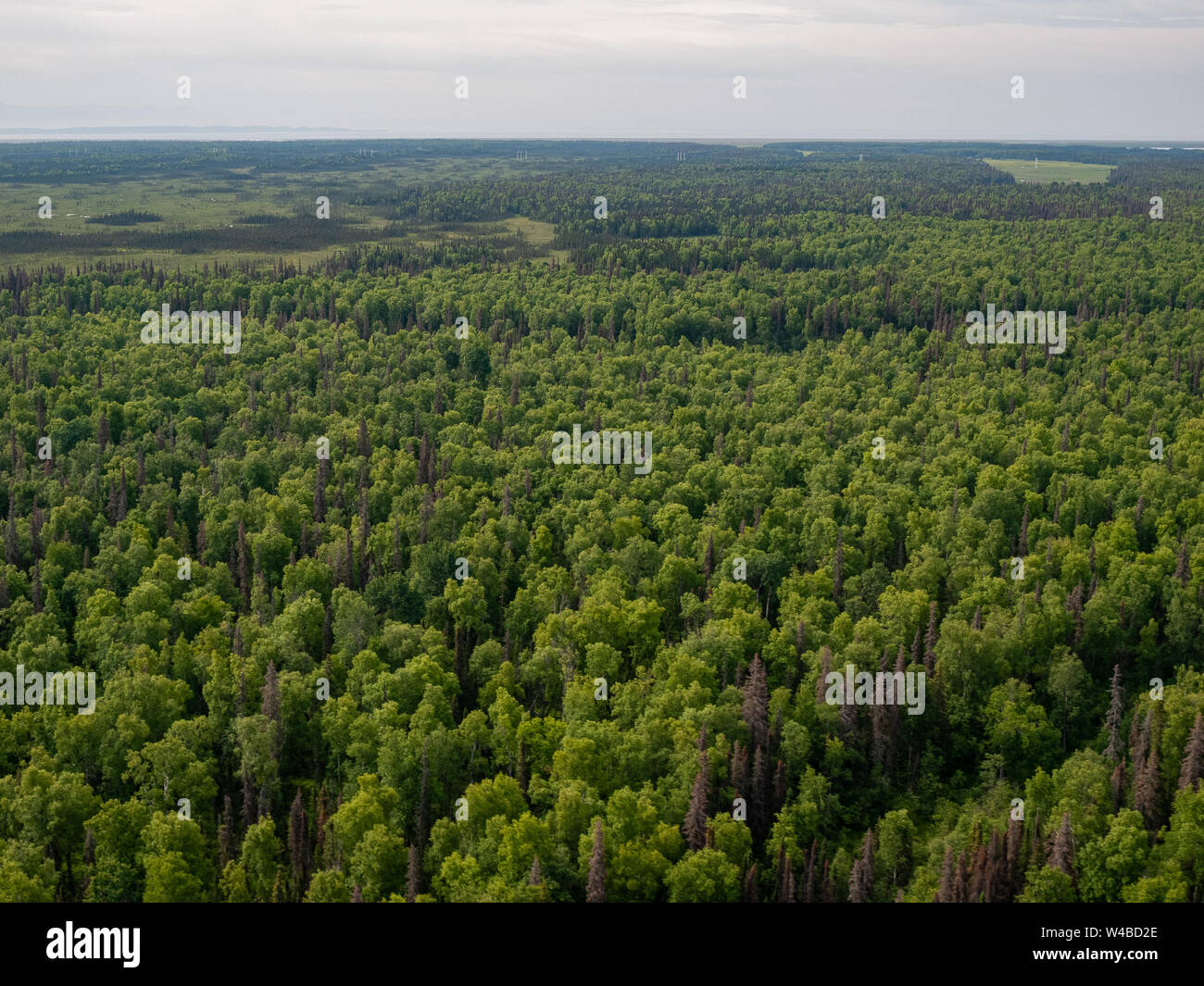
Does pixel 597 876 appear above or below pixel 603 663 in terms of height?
below

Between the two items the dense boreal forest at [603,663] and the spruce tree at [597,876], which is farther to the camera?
the dense boreal forest at [603,663]

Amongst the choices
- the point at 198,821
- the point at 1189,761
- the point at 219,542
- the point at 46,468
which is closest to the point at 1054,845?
the point at 1189,761

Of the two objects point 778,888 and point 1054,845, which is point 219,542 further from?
point 1054,845

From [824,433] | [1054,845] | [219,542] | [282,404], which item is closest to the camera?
[1054,845]

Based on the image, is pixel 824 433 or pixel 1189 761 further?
pixel 824 433

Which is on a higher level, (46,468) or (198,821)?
(46,468)

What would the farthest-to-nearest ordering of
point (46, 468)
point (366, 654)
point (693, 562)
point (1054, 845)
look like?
point (46, 468), point (693, 562), point (366, 654), point (1054, 845)

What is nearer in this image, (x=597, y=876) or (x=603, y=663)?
(x=597, y=876)

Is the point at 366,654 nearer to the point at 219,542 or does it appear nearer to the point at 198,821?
the point at 198,821

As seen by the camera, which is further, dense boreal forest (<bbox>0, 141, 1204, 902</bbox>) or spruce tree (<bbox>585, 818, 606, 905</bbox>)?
dense boreal forest (<bbox>0, 141, 1204, 902</bbox>)

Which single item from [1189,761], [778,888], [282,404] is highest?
[282,404]
